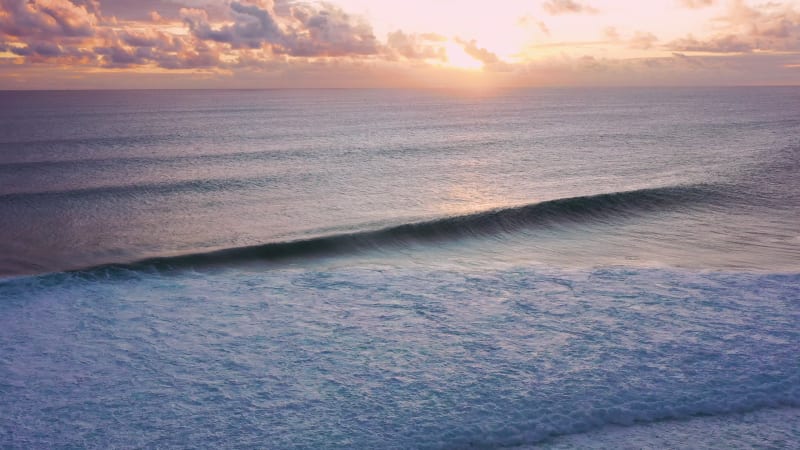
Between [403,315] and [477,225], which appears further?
[477,225]

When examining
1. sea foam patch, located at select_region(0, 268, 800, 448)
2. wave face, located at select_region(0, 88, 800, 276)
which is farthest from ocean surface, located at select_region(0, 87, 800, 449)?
wave face, located at select_region(0, 88, 800, 276)

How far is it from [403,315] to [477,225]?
9668mm

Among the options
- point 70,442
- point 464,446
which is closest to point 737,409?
point 464,446

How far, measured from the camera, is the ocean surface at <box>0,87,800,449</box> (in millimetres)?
8266

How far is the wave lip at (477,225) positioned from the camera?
1743 cm

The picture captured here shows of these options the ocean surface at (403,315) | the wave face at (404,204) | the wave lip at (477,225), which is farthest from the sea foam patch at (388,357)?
the wave face at (404,204)

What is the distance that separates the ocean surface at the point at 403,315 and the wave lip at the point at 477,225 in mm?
128

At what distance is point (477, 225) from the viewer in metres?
21.2

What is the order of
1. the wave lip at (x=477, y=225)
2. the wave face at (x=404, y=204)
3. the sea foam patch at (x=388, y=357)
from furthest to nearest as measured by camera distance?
the wave face at (x=404, y=204), the wave lip at (x=477, y=225), the sea foam patch at (x=388, y=357)

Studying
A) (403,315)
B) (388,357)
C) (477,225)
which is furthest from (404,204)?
(388,357)

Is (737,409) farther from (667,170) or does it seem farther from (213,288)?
(667,170)

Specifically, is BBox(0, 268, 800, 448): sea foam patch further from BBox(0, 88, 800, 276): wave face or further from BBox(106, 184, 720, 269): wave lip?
BBox(0, 88, 800, 276): wave face

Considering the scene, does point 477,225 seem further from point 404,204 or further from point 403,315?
point 403,315

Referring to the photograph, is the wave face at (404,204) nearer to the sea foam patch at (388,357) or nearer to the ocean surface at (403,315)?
the ocean surface at (403,315)
